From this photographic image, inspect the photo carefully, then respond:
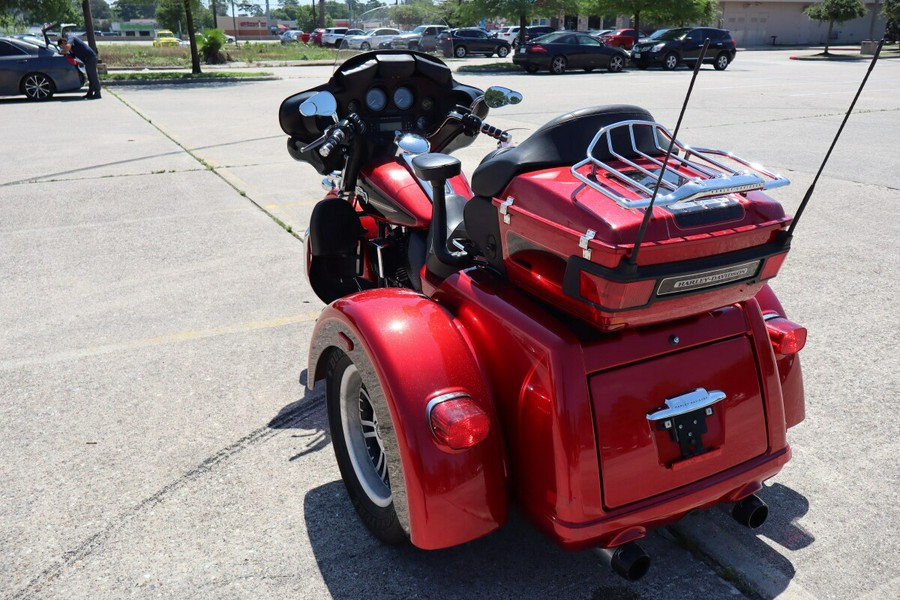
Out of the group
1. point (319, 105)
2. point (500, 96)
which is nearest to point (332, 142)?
point (319, 105)

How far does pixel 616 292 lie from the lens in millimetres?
1929

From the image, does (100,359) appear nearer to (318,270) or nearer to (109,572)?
(318,270)

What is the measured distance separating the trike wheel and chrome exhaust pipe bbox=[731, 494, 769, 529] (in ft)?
3.93

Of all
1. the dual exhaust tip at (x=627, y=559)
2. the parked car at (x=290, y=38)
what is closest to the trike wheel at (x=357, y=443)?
the dual exhaust tip at (x=627, y=559)

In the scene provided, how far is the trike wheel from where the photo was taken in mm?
2637

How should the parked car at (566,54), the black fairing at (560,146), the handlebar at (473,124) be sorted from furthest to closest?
the parked car at (566,54), the handlebar at (473,124), the black fairing at (560,146)

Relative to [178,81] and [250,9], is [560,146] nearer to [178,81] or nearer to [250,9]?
[178,81]

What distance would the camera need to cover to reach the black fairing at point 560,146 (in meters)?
2.30

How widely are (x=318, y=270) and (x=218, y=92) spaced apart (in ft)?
55.6

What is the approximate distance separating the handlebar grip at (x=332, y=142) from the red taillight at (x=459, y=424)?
1598mm

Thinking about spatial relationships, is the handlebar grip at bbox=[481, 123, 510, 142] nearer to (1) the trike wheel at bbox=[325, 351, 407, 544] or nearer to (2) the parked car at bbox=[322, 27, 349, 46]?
(1) the trike wheel at bbox=[325, 351, 407, 544]

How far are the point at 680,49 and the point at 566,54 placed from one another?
4905mm

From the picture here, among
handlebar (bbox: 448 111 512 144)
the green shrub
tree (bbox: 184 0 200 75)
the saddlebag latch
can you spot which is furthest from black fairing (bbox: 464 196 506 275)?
the green shrub

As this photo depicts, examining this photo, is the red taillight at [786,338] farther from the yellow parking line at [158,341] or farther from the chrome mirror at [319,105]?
the yellow parking line at [158,341]
